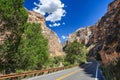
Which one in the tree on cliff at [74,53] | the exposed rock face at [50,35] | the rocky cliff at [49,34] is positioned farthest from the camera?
the exposed rock face at [50,35]

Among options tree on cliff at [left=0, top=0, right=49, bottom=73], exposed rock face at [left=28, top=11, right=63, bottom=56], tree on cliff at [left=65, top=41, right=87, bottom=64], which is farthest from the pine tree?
exposed rock face at [left=28, top=11, right=63, bottom=56]

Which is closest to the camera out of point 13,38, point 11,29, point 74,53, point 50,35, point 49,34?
point 13,38

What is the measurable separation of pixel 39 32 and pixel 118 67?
25.2 metres

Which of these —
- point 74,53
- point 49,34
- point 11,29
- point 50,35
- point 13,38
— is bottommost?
point 74,53

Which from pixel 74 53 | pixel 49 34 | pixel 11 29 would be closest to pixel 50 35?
pixel 49 34

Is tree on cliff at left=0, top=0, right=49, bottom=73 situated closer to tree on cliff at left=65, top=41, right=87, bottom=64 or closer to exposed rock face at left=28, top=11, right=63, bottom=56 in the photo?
tree on cliff at left=65, top=41, right=87, bottom=64

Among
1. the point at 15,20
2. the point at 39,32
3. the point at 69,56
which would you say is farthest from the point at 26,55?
the point at 69,56

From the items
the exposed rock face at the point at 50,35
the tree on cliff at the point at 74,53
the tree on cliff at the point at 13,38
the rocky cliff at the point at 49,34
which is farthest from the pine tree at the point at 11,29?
the exposed rock face at the point at 50,35

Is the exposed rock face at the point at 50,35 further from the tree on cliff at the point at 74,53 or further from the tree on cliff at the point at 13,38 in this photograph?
the tree on cliff at the point at 13,38

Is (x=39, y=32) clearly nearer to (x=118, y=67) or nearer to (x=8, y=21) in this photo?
(x=8, y=21)

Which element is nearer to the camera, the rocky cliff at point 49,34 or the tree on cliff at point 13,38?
the tree on cliff at point 13,38

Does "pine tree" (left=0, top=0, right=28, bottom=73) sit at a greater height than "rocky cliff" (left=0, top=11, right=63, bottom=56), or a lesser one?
lesser

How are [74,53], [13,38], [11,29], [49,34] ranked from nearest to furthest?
1. [13,38]
2. [11,29]
3. [74,53]
4. [49,34]

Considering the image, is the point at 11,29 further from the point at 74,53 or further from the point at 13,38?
the point at 74,53
